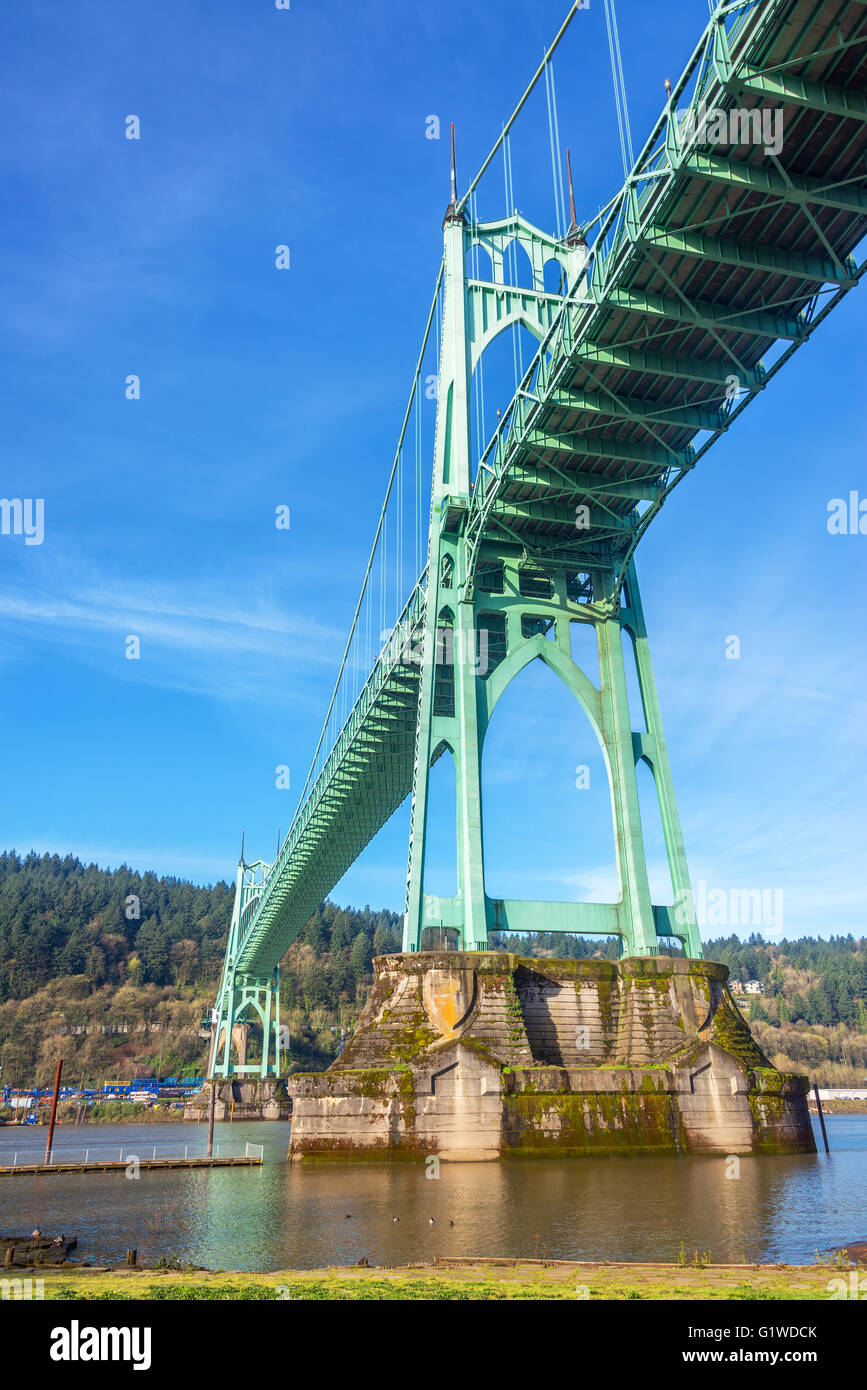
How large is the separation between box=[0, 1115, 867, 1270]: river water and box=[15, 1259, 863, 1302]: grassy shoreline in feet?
4.78

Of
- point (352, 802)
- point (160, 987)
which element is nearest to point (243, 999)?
point (160, 987)

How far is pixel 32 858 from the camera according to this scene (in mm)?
189000

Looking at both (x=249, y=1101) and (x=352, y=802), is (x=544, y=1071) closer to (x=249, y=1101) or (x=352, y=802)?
(x=352, y=802)

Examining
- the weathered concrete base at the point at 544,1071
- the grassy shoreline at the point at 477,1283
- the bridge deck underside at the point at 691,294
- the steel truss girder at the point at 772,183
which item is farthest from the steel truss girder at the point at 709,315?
the grassy shoreline at the point at 477,1283

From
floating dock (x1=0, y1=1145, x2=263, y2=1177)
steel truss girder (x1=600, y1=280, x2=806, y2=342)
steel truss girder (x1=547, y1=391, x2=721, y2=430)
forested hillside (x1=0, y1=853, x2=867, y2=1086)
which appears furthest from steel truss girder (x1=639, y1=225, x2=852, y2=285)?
forested hillside (x1=0, y1=853, x2=867, y2=1086)

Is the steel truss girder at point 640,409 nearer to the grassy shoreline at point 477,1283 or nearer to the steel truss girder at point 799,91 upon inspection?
the steel truss girder at point 799,91

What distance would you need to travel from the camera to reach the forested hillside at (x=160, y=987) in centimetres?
12369

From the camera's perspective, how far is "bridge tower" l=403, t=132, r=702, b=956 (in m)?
29.2

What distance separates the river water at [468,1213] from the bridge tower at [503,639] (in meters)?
7.43

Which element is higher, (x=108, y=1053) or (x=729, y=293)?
(x=729, y=293)

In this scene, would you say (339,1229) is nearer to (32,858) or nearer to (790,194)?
(790,194)

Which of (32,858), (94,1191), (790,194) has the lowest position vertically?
(94,1191)
